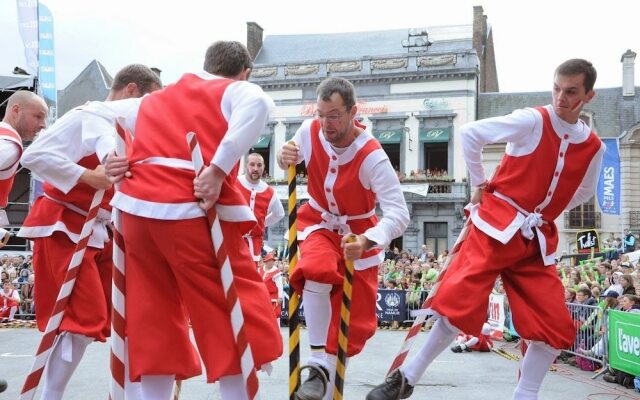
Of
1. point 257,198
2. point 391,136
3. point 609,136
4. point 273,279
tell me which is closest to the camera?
point 257,198

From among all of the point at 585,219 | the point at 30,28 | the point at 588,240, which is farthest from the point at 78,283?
the point at 585,219

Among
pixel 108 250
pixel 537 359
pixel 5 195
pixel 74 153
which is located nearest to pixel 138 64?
pixel 74 153

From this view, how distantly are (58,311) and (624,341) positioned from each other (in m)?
7.64

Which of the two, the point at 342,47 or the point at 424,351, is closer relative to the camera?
the point at 424,351

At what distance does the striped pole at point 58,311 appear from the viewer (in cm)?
424

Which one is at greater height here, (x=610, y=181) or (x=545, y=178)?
(x=610, y=181)

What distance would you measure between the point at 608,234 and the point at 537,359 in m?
33.9

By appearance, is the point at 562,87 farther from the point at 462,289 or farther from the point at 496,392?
the point at 496,392

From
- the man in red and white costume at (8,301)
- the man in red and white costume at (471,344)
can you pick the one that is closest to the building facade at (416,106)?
the man in red and white costume at (8,301)

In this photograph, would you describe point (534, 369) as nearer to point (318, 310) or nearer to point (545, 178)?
point (545, 178)

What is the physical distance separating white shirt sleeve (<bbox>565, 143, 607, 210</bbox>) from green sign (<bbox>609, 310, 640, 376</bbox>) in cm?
457

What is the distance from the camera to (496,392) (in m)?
7.16

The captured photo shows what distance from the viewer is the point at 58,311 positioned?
4320 millimetres

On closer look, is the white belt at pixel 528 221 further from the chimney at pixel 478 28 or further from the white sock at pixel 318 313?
the chimney at pixel 478 28
